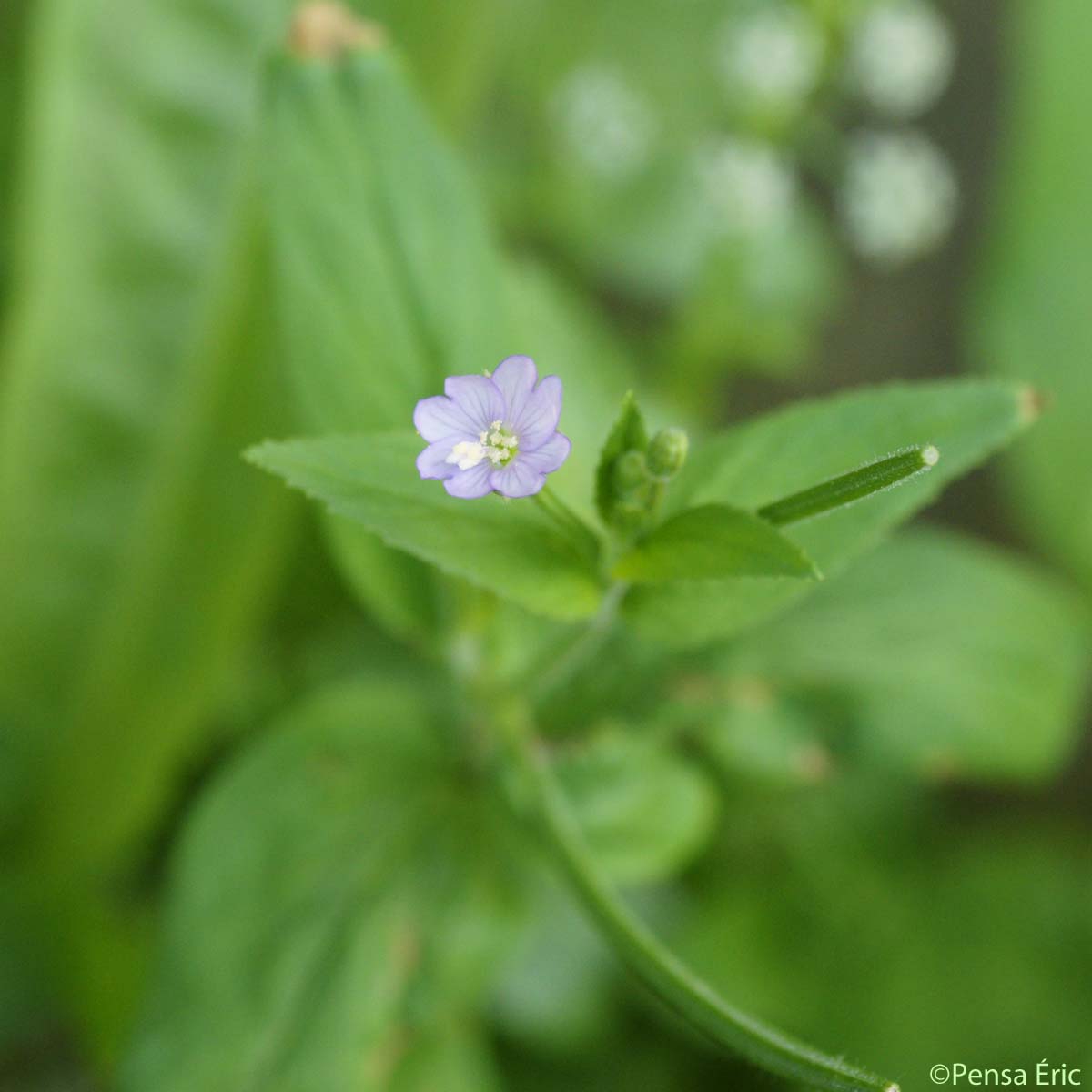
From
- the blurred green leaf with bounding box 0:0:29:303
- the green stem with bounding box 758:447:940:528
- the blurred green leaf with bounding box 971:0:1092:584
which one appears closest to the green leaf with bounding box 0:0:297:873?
the blurred green leaf with bounding box 0:0:29:303

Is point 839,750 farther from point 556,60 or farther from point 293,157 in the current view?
point 556,60

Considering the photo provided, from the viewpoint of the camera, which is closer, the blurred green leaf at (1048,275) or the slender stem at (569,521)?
the slender stem at (569,521)

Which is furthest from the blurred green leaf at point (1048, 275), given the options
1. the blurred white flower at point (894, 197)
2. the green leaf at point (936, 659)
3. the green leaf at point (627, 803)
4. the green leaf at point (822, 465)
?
the green leaf at point (822, 465)

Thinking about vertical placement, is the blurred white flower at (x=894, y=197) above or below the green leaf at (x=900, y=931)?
above

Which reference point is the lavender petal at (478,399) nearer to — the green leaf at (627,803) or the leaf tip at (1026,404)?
the leaf tip at (1026,404)

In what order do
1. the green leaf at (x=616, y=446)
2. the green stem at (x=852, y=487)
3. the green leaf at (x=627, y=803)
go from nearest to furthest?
the green stem at (x=852, y=487) → the green leaf at (x=616, y=446) → the green leaf at (x=627, y=803)

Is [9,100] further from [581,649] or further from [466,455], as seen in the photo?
[466,455]

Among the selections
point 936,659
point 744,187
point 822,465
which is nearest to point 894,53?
point 744,187
